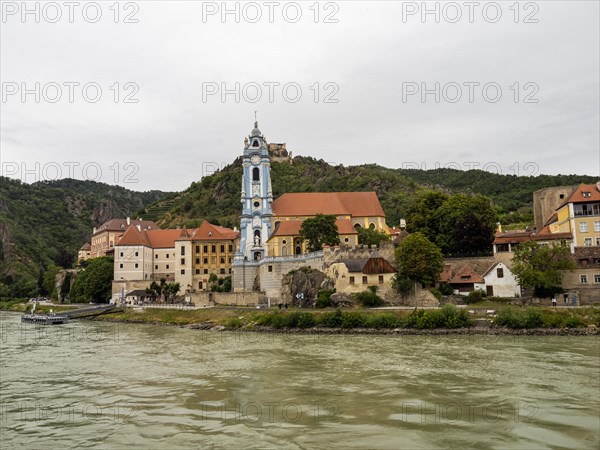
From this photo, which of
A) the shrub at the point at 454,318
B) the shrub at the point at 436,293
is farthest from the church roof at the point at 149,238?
the shrub at the point at 454,318

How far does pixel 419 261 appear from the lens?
4447 cm

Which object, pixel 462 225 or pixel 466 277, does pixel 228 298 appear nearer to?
pixel 466 277

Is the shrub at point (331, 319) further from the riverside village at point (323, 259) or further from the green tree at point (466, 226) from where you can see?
the green tree at point (466, 226)

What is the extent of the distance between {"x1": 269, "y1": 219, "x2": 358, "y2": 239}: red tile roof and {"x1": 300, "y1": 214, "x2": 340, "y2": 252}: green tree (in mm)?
3918

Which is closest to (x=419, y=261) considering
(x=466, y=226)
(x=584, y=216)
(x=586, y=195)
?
(x=466, y=226)

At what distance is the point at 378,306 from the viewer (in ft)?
146

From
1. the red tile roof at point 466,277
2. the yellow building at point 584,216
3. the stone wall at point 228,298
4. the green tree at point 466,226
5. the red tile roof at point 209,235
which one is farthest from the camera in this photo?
the red tile roof at point 209,235

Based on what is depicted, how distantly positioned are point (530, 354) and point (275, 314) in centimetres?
2236

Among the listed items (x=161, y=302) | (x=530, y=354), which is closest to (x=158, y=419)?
(x=530, y=354)

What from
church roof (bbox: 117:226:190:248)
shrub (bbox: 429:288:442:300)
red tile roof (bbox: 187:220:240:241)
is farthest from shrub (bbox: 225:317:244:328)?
church roof (bbox: 117:226:190:248)

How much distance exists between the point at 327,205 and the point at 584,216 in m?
30.2

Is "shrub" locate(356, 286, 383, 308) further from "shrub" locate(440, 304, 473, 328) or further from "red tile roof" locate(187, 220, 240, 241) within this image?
"red tile roof" locate(187, 220, 240, 241)

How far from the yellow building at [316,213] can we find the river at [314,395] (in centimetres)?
2758

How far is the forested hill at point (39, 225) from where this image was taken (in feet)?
375
